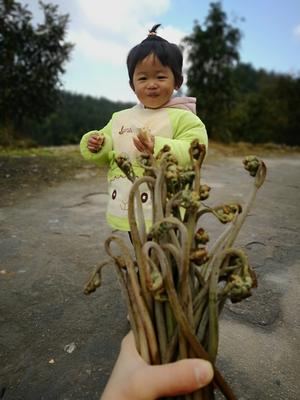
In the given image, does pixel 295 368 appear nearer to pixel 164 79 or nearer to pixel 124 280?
pixel 124 280

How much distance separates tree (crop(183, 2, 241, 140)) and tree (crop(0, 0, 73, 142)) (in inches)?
154

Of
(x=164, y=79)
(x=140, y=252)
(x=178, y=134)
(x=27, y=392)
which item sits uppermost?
(x=164, y=79)

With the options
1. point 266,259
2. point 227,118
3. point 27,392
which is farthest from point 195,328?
point 227,118

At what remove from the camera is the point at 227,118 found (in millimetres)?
11242

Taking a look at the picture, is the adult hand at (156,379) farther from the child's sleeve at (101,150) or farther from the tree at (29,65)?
the tree at (29,65)

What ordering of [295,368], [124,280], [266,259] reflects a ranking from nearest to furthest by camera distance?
1. [124,280]
2. [295,368]
3. [266,259]

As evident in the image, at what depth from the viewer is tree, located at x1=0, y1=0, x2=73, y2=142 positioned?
7.02 meters

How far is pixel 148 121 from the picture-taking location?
1683mm

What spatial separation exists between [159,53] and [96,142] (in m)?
0.46

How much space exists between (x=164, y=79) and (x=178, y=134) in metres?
0.24

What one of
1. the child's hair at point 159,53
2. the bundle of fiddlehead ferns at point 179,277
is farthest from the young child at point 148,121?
the bundle of fiddlehead ferns at point 179,277

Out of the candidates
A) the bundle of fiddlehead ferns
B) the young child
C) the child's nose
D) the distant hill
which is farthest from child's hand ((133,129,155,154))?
the distant hill

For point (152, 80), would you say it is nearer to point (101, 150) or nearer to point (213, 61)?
point (101, 150)

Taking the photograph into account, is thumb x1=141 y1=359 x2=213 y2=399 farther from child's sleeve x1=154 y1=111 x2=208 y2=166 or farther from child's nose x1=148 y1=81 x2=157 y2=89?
child's nose x1=148 y1=81 x2=157 y2=89
